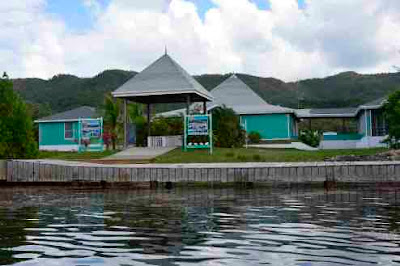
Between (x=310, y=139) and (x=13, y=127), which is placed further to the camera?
(x=310, y=139)

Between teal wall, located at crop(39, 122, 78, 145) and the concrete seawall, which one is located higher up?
teal wall, located at crop(39, 122, 78, 145)

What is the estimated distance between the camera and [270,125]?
43.0 meters

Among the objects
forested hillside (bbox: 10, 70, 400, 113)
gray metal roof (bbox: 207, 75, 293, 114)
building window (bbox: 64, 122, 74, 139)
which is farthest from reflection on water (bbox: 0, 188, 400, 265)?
forested hillside (bbox: 10, 70, 400, 113)

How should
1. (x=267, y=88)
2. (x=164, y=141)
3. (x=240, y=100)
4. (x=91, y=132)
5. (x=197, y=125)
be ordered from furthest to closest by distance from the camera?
(x=267, y=88)
(x=240, y=100)
(x=91, y=132)
(x=164, y=141)
(x=197, y=125)

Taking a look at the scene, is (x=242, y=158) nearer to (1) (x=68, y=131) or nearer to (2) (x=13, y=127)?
(2) (x=13, y=127)

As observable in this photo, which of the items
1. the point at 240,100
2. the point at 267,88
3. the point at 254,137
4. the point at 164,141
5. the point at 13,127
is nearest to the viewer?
the point at 13,127

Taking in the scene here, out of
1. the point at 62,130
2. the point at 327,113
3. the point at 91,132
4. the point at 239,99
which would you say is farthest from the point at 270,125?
the point at 91,132

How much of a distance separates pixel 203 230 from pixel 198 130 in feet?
56.8

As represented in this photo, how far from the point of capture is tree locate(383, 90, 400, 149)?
2799cm

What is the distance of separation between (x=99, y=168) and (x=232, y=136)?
50.5 feet

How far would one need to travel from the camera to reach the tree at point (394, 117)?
27994 mm

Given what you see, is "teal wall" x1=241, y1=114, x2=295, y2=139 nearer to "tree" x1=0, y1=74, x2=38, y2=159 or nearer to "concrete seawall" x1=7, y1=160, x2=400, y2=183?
"tree" x1=0, y1=74, x2=38, y2=159

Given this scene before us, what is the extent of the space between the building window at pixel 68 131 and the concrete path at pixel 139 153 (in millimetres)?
16854

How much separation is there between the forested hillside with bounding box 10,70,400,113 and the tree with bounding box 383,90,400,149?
45.4 metres
